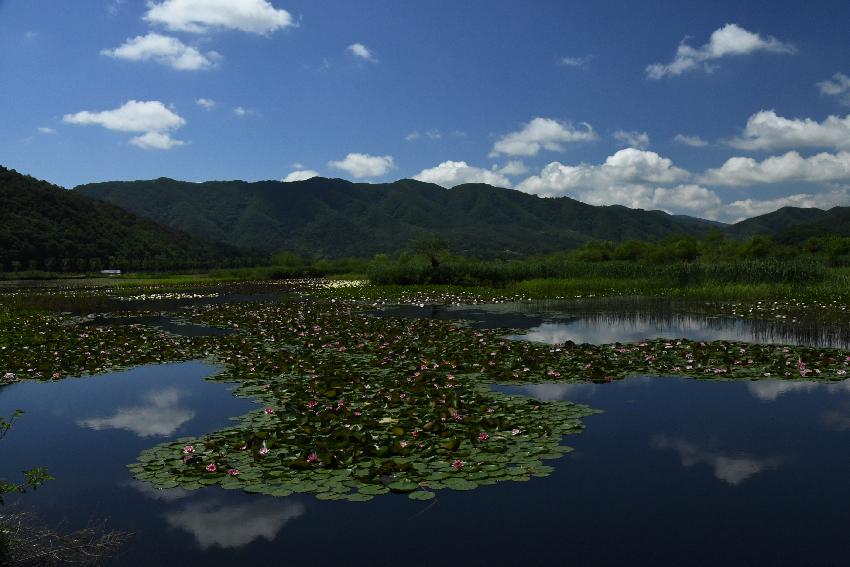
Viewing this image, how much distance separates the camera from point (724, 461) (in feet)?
30.5

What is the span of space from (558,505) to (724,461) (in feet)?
11.1

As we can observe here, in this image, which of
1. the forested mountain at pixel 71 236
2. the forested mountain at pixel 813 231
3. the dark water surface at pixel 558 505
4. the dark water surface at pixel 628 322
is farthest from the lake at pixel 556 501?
the forested mountain at pixel 813 231

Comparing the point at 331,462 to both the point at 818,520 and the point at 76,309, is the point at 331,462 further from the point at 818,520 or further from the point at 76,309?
the point at 76,309

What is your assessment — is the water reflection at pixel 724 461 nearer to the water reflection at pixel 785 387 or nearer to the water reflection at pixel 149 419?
the water reflection at pixel 785 387

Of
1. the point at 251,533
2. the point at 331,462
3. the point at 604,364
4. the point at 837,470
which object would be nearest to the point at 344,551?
the point at 251,533

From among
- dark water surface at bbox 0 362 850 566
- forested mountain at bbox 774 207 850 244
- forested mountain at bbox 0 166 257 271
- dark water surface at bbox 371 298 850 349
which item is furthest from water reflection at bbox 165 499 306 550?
forested mountain at bbox 774 207 850 244

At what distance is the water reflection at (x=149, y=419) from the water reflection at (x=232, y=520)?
3862 mm

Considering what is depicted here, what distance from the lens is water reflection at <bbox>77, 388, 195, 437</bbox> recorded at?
11448 mm

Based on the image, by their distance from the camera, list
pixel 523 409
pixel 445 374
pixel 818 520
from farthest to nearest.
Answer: pixel 445 374 → pixel 523 409 → pixel 818 520

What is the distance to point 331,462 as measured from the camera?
29.1 ft

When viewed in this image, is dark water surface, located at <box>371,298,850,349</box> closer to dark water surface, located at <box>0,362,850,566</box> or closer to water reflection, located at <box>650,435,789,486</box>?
dark water surface, located at <box>0,362,850,566</box>

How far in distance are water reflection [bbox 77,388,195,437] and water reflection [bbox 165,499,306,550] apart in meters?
3.86

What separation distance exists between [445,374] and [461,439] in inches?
202

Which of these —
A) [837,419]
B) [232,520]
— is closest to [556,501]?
[232,520]
